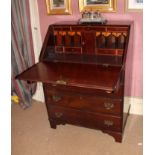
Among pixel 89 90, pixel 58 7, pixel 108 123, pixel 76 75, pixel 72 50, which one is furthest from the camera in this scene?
pixel 58 7

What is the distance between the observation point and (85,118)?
2.17m

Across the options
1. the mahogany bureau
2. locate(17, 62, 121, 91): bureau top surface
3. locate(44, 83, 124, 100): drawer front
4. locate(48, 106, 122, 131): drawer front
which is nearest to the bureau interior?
the mahogany bureau

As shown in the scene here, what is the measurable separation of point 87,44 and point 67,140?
100 centimetres

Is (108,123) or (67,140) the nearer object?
(108,123)

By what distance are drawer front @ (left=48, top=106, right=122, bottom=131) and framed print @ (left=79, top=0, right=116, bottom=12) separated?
1.08m

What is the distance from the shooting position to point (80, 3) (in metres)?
2.34

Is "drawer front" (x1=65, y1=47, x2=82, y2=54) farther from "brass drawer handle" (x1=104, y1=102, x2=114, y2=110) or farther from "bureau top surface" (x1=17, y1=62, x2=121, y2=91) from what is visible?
"brass drawer handle" (x1=104, y1=102, x2=114, y2=110)

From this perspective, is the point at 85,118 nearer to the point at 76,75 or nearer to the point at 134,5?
the point at 76,75

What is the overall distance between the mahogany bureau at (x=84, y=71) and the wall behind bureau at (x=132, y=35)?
209 mm

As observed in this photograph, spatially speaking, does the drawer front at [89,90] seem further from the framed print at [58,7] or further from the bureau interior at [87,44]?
the framed print at [58,7]

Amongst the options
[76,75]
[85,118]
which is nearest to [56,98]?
[85,118]
